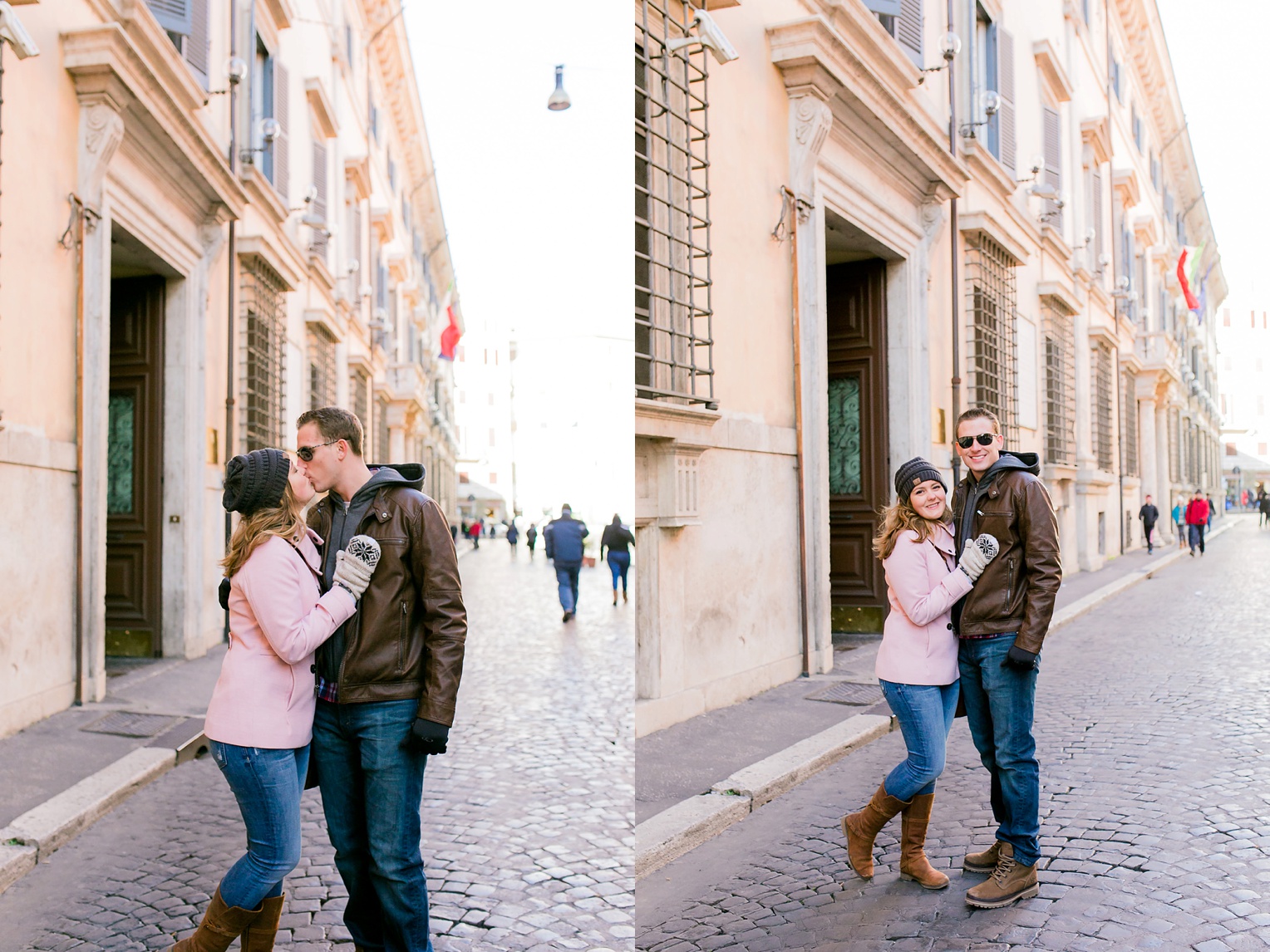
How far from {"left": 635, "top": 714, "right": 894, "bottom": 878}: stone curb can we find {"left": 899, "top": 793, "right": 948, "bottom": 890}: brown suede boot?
414 millimetres

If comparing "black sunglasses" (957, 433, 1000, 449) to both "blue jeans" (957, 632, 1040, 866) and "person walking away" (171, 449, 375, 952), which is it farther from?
"person walking away" (171, 449, 375, 952)

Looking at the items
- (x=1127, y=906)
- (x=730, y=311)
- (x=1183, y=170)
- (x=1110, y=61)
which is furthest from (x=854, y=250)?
(x=1127, y=906)

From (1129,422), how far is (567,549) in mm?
9098

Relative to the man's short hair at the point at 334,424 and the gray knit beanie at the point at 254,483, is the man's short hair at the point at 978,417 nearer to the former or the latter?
the man's short hair at the point at 334,424

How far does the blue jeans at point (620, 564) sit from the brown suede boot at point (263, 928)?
1018 centimetres

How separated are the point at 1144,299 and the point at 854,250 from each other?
118 cm

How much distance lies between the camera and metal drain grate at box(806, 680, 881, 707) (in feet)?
10.5

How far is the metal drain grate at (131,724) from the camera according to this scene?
16.9 feet

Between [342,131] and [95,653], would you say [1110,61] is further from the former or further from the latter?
[342,131]

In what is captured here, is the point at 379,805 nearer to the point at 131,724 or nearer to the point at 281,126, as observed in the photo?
the point at 131,724

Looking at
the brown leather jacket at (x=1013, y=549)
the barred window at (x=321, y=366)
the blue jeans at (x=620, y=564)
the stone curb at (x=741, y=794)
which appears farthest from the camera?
the blue jeans at (x=620, y=564)

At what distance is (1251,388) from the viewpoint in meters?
2.68

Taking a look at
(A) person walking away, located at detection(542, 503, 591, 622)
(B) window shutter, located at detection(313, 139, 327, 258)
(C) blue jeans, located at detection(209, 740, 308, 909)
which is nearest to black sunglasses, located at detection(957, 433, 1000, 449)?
(C) blue jeans, located at detection(209, 740, 308, 909)

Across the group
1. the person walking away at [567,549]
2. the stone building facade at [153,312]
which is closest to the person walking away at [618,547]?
the person walking away at [567,549]
